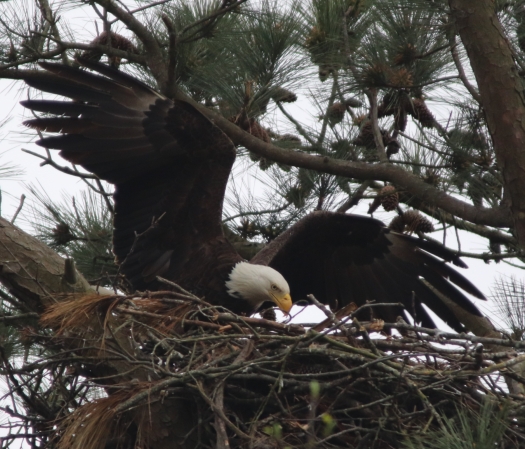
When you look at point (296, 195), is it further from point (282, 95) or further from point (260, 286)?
point (260, 286)

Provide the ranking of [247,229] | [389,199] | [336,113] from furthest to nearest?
[247,229], [336,113], [389,199]

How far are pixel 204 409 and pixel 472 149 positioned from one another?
1946mm

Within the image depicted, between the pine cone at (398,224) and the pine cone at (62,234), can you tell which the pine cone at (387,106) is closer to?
the pine cone at (398,224)

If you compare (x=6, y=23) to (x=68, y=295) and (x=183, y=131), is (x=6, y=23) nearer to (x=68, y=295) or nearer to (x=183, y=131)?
(x=183, y=131)

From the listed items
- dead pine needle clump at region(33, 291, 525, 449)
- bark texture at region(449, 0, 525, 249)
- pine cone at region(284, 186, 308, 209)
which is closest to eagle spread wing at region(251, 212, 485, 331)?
pine cone at region(284, 186, 308, 209)

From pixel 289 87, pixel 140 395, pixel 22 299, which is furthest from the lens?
pixel 289 87

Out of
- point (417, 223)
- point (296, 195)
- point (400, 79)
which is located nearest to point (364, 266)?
Answer: point (417, 223)

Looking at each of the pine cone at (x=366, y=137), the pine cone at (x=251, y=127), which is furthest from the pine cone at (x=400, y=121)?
the pine cone at (x=251, y=127)

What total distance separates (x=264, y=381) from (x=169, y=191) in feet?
5.24

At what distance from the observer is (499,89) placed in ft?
11.9

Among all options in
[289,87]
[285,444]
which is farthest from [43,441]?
[289,87]

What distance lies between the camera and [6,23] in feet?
15.1

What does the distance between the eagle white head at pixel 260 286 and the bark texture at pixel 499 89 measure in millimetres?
1392

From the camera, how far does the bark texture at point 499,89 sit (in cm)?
356
